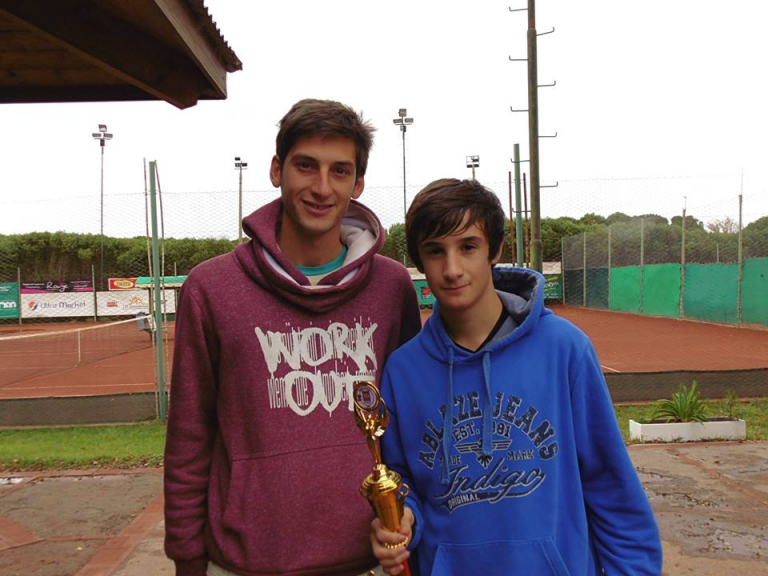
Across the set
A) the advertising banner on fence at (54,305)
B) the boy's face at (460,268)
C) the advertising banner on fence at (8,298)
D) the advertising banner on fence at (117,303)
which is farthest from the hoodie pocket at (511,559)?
the advertising banner on fence at (8,298)

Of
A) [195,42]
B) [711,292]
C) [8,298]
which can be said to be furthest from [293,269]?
[8,298]

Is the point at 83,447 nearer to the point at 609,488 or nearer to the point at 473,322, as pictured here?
the point at 473,322

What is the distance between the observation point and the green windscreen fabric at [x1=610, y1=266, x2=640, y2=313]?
22616 mm

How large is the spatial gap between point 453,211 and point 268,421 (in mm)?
664

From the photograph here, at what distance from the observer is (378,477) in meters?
1.41

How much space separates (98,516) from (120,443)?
6.80 ft

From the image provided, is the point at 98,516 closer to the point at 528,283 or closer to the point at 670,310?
the point at 528,283

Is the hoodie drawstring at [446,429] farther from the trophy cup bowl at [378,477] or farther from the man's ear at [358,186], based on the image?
the man's ear at [358,186]

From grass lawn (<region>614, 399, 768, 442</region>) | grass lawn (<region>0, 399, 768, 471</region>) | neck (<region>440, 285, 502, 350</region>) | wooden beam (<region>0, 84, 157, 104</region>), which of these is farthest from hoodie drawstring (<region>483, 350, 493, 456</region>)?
grass lawn (<region>614, 399, 768, 442</region>)

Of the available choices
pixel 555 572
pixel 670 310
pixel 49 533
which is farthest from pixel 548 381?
pixel 670 310

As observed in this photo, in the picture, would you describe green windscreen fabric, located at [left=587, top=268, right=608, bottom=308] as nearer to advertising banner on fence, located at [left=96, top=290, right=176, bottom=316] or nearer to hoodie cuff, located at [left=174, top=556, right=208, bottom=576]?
advertising banner on fence, located at [left=96, top=290, right=176, bottom=316]

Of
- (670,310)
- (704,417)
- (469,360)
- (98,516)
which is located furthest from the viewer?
(670,310)

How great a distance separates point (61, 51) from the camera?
299 centimetres

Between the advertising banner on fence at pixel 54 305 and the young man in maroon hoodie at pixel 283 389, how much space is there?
2836 cm
